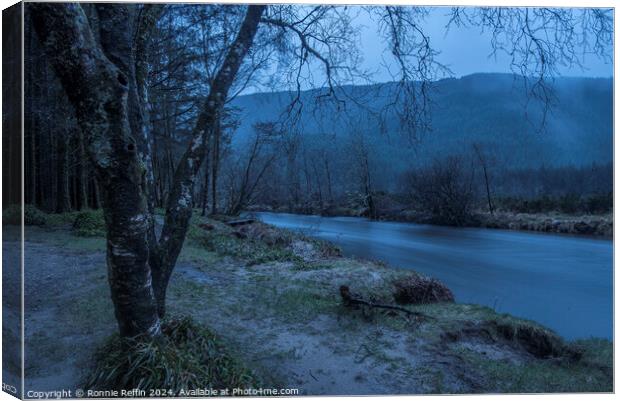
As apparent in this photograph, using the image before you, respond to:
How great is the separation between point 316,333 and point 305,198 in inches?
58.7

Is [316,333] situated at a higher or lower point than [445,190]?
lower

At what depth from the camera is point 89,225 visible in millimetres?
4805

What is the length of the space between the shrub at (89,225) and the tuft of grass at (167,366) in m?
1.95

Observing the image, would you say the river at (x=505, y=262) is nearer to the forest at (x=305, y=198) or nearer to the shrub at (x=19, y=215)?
the forest at (x=305, y=198)

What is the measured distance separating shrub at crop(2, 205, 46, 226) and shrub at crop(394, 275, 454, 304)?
3376 mm

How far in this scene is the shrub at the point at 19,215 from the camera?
3.03m

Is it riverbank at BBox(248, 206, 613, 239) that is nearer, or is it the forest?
the forest

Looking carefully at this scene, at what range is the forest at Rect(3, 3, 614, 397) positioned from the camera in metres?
2.74

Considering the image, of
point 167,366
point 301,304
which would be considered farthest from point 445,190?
point 167,366

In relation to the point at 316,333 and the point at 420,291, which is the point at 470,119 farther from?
the point at 316,333

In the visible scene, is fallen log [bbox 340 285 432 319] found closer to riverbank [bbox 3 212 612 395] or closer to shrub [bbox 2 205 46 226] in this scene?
riverbank [bbox 3 212 612 395]

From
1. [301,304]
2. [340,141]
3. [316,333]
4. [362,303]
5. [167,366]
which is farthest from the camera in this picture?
[301,304]

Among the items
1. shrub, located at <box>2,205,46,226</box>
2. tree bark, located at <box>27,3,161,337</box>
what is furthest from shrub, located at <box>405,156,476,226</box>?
shrub, located at <box>2,205,46,226</box>

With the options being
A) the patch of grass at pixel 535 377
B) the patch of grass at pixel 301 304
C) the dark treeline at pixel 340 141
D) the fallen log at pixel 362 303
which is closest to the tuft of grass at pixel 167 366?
the patch of grass at pixel 301 304
